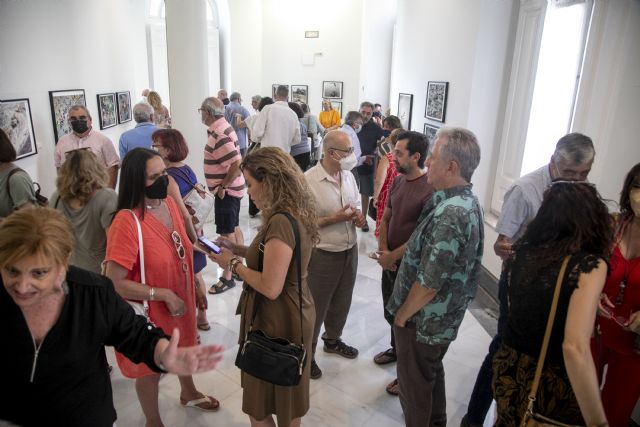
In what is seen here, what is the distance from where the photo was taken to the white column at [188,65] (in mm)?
6211

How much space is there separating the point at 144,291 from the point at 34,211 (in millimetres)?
934

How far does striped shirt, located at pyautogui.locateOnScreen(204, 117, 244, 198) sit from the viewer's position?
4.70 metres

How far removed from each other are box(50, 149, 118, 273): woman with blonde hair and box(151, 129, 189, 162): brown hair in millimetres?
642

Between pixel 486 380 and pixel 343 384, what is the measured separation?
113 centimetres

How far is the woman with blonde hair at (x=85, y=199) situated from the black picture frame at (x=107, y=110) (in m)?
4.37

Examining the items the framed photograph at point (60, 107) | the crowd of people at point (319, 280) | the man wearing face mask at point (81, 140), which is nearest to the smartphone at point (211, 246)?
the crowd of people at point (319, 280)

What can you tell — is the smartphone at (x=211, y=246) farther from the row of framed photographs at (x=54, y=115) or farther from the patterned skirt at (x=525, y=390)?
the row of framed photographs at (x=54, y=115)

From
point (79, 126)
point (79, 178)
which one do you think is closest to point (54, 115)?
point (79, 126)

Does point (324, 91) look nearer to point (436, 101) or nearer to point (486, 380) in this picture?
point (436, 101)

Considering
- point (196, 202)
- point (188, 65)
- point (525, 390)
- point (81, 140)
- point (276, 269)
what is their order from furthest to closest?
point (188, 65) < point (81, 140) < point (196, 202) < point (276, 269) < point (525, 390)

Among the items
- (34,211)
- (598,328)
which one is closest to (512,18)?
(598,328)

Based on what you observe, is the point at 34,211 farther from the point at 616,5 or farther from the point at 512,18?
the point at 512,18

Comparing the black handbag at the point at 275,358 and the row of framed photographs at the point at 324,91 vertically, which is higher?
the row of framed photographs at the point at 324,91

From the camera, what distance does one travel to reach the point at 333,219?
304 centimetres
